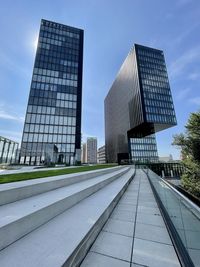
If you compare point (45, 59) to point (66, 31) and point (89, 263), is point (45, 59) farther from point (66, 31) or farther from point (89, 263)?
point (89, 263)

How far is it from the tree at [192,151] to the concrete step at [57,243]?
15.5 meters

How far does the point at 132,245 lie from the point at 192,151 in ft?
51.6

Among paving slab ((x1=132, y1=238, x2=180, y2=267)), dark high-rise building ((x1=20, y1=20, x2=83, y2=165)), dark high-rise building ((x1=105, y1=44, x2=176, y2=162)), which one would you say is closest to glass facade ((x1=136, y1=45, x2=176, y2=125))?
dark high-rise building ((x1=105, y1=44, x2=176, y2=162))

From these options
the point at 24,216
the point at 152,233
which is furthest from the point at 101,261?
the point at 152,233

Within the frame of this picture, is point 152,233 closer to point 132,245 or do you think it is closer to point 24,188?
point 132,245

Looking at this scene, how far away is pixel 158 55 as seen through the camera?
171 ft

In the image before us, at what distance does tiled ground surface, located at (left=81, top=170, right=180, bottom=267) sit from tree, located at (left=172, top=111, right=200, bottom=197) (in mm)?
13965

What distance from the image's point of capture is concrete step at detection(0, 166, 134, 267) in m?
1.31

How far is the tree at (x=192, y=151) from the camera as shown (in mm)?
13852

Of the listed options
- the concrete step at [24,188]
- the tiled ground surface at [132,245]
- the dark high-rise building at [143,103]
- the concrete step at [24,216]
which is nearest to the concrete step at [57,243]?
the concrete step at [24,216]

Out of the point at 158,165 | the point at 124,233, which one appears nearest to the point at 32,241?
the point at 124,233

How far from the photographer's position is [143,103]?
143ft

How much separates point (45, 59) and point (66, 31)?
42.1ft

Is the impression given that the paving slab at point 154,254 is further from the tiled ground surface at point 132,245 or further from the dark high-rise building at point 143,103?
the dark high-rise building at point 143,103
